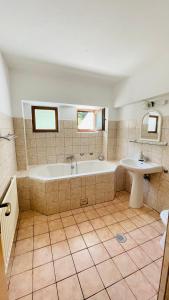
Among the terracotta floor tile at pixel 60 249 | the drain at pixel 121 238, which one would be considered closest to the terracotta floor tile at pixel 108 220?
the drain at pixel 121 238

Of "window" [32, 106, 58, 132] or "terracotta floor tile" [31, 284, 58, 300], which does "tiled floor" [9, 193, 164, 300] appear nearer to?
"terracotta floor tile" [31, 284, 58, 300]

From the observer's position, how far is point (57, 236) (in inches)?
67.1

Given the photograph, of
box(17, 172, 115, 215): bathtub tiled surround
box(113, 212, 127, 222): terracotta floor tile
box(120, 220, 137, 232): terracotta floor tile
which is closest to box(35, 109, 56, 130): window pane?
box(17, 172, 115, 215): bathtub tiled surround

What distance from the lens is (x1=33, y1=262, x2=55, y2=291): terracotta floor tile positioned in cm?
117

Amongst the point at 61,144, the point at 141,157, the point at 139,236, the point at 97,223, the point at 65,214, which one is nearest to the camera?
the point at 139,236

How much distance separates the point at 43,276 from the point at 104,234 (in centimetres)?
83

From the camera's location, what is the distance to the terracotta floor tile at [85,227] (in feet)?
5.90

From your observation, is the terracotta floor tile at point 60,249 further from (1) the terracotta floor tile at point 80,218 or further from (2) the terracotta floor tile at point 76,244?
(1) the terracotta floor tile at point 80,218

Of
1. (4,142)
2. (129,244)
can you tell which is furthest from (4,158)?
(129,244)

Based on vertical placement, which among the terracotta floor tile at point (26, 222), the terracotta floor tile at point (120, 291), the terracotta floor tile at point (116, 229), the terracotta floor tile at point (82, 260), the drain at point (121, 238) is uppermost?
the terracotta floor tile at point (26, 222)

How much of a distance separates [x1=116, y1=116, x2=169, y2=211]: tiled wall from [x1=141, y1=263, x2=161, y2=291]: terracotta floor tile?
38.2 inches

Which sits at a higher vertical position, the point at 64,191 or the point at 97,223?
the point at 64,191

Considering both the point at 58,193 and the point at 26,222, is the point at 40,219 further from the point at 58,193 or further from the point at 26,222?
the point at 58,193

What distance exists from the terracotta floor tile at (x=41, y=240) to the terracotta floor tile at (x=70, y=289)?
0.49m
